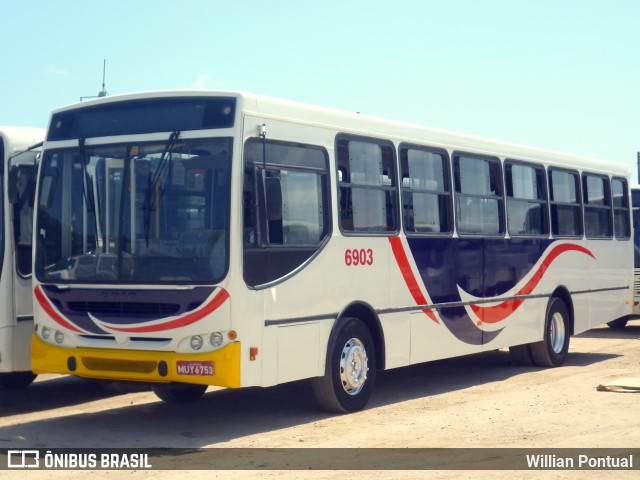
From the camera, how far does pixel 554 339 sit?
16.3 m

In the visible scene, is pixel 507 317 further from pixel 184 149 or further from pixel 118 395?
pixel 184 149

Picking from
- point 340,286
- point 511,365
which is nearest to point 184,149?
point 340,286

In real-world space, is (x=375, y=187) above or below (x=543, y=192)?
below

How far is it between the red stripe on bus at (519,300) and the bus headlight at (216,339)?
500 centimetres

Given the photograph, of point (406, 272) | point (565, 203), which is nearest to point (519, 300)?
point (565, 203)

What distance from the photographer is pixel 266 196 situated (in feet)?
33.6

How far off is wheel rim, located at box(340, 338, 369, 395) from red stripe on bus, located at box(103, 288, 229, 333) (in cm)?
201

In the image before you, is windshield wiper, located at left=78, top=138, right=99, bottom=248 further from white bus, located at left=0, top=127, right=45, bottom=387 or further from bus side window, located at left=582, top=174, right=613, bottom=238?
bus side window, located at left=582, top=174, right=613, bottom=238

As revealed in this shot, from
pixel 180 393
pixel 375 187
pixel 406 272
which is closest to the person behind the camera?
pixel 375 187

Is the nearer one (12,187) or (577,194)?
(12,187)

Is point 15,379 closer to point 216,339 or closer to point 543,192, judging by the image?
point 216,339

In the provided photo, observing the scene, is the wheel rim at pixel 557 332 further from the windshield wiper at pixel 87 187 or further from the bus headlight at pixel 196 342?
the windshield wiper at pixel 87 187

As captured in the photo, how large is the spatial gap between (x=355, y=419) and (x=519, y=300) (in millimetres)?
4875

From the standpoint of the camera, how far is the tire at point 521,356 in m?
16.2
